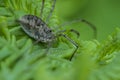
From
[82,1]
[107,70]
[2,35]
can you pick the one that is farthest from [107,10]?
[107,70]

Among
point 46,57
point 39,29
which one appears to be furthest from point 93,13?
point 46,57

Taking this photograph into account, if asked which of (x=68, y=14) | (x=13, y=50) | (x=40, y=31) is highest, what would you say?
(x=13, y=50)

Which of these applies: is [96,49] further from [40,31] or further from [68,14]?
[68,14]

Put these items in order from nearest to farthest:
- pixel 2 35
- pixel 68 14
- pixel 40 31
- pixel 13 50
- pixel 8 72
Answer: pixel 8 72
pixel 13 50
pixel 2 35
pixel 40 31
pixel 68 14

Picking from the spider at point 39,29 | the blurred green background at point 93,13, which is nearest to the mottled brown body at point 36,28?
the spider at point 39,29

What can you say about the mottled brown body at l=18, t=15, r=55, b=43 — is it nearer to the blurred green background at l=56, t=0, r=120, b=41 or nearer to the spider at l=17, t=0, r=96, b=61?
the spider at l=17, t=0, r=96, b=61

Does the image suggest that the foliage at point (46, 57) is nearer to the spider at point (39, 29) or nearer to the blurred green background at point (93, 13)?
the spider at point (39, 29)
